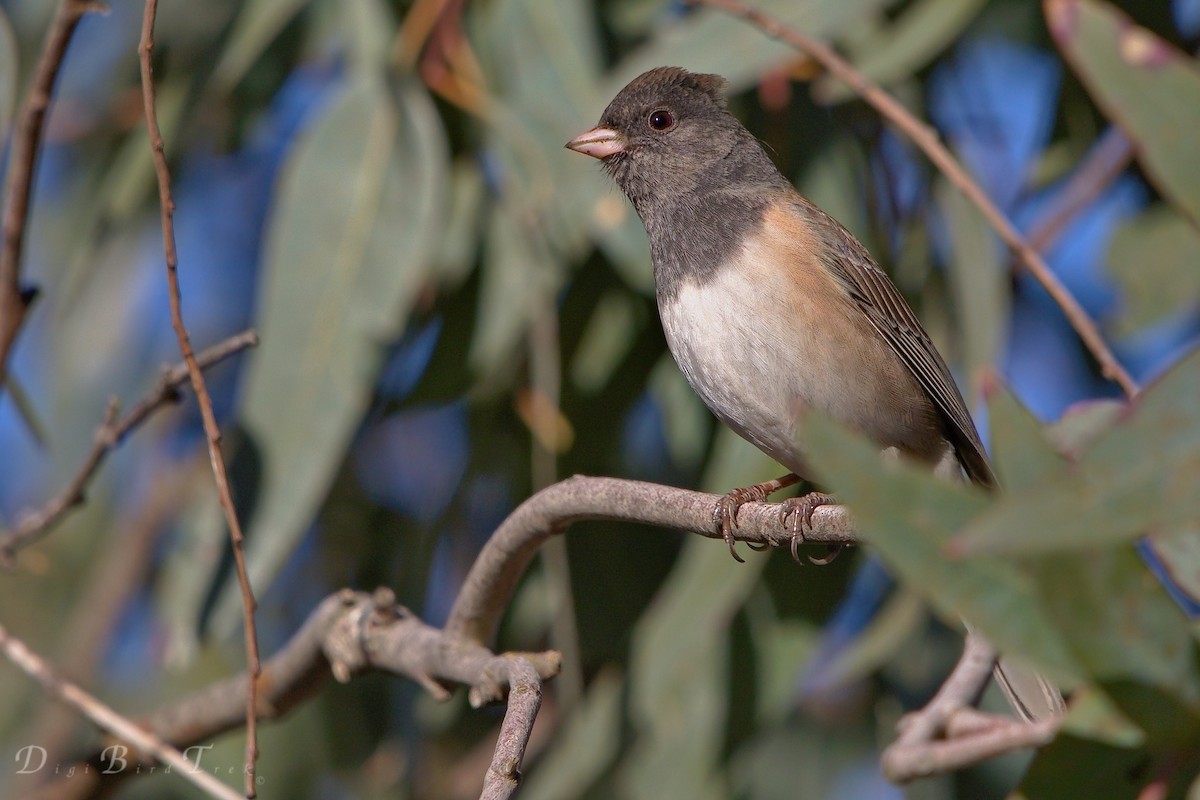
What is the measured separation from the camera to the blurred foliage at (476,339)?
2492 millimetres

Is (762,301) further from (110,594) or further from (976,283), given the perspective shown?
(110,594)

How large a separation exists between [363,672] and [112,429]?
1.79 ft

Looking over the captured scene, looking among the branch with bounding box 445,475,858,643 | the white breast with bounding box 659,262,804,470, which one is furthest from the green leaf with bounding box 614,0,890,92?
the branch with bounding box 445,475,858,643

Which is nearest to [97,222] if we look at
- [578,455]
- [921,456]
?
[578,455]

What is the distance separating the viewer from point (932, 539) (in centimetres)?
109

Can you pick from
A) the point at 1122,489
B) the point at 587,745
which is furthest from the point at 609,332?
the point at 1122,489

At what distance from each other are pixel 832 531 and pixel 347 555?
1818 millimetres

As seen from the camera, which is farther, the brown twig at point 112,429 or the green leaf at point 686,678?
the green leaf at point 686,678

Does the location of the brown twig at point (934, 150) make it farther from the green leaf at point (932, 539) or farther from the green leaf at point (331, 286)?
the green leaf at point (932, 539)

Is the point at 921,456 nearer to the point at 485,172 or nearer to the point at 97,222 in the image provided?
the point at 485,172

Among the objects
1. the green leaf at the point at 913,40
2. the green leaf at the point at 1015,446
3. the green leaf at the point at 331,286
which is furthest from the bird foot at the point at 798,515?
the green leaf at the point at 913,40

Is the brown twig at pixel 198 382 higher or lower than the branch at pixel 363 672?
higher

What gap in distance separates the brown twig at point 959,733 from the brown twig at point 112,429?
1054 mm

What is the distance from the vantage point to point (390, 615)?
2012 mm
